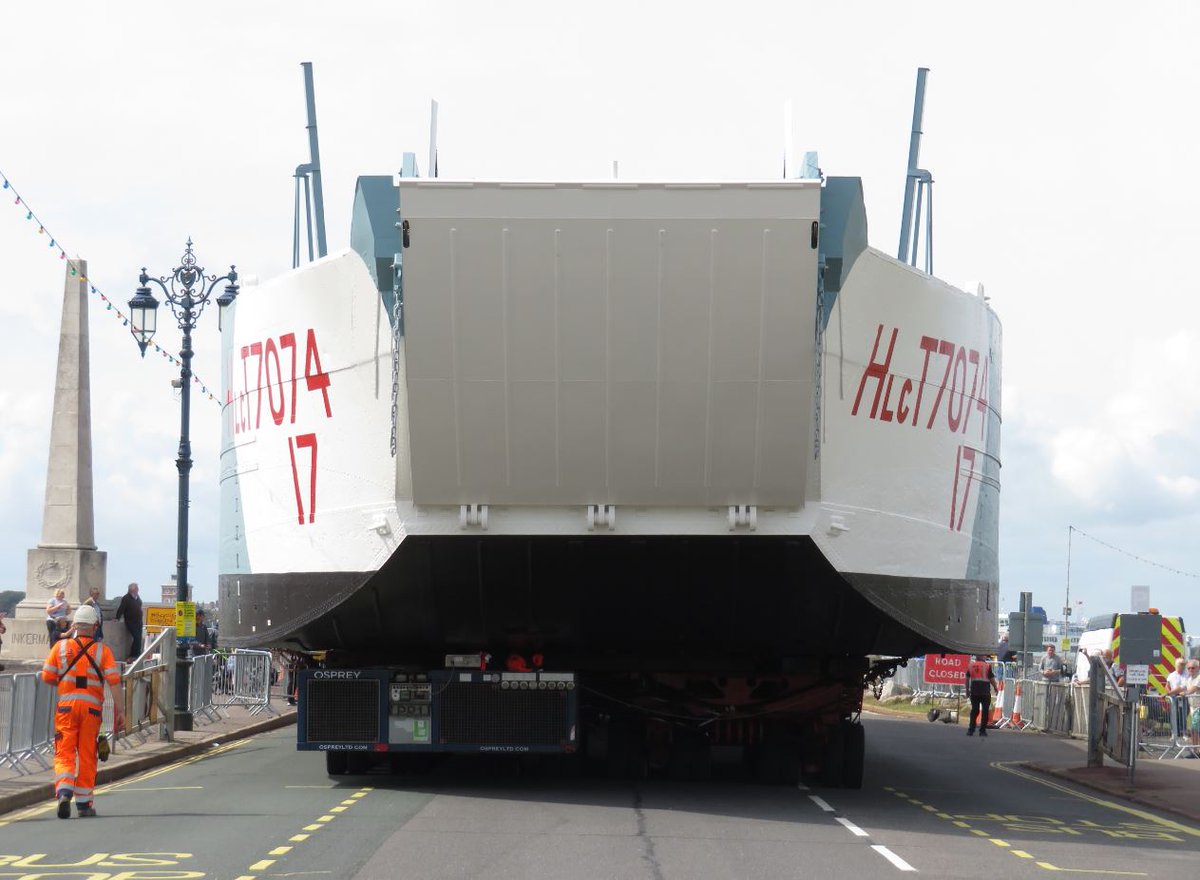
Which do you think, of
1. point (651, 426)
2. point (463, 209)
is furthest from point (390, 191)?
point (651, 426)

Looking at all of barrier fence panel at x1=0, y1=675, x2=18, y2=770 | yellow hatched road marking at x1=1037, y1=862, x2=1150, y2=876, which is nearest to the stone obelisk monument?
barrier fence panel at x1=0, y1=675, x2=18, y2=770

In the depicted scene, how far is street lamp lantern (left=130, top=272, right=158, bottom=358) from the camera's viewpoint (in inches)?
1009

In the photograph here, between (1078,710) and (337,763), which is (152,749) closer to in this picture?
(337,763)

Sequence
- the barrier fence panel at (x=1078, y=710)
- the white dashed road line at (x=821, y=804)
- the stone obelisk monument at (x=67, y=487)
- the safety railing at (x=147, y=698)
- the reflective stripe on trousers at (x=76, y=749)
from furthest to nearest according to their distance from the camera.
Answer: the stone obelisk monument at (x=67, y=487) < the barrier fence panel at (x=1078, y=710) < the safety railing at (x=147, y=698) < the white dashed road line at (x=821, y=804) < the reflective stripe on trousers at (x=76, y=749)

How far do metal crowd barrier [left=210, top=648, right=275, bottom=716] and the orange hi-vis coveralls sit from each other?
1403 cm

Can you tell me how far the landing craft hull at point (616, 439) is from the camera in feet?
42.7

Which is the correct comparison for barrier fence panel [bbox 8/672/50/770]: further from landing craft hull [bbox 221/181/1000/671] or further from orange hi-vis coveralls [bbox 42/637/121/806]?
landing craft hull [bbox 221/181/1000/671]

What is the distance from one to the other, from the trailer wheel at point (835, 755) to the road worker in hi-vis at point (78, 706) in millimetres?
7113

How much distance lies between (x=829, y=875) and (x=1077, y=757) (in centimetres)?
1431

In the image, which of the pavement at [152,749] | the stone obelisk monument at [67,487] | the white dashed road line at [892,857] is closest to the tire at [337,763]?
the pavement at [152,749]

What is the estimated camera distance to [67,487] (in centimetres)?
3338

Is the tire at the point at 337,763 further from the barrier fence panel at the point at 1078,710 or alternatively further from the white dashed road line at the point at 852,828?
the barrier fence panel at the point at 1078,710

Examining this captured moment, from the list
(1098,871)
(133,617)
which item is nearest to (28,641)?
(133,617)

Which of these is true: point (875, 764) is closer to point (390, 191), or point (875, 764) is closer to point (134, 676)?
point (134, 676)
